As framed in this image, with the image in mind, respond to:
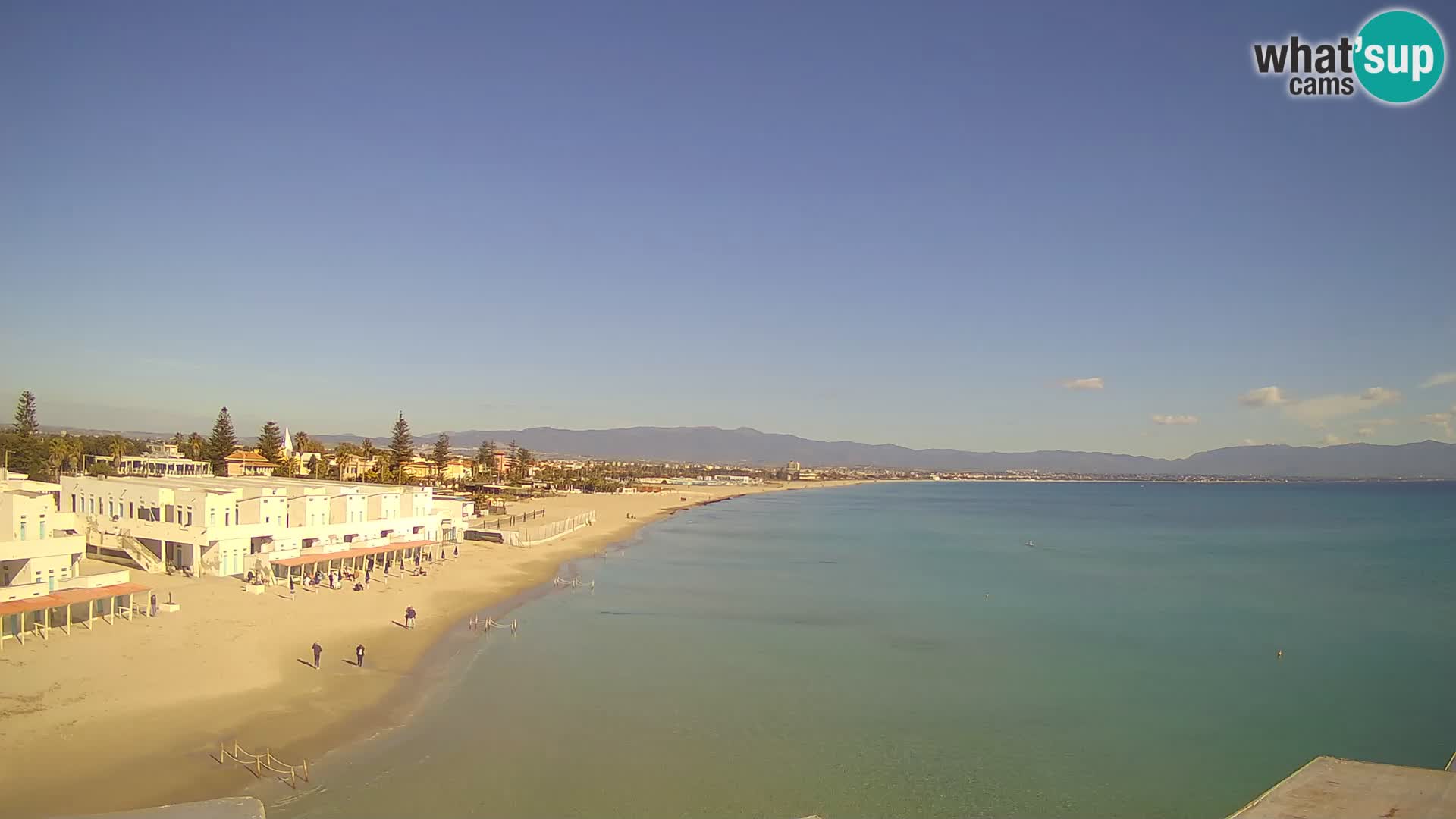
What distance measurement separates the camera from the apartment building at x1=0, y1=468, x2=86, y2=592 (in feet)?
68.4

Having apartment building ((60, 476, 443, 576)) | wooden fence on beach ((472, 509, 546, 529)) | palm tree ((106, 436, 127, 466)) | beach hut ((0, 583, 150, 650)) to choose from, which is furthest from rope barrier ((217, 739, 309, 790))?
palm tree ((106, 436, 127, 466))

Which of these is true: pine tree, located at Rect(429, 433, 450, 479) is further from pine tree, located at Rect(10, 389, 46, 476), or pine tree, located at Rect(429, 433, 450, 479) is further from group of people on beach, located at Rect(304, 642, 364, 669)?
group of people on beach, located at Rect(304, 642, 364, 669)

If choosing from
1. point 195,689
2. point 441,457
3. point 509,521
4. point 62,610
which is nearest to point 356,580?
point 62,610

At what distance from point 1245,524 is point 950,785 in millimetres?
90090

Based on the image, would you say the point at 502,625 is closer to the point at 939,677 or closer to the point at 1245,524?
the point at 939,677

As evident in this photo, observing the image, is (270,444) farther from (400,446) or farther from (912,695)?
(912,695)

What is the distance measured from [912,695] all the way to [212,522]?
23.5m

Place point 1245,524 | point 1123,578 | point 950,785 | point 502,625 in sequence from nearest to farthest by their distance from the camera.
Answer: point 950,785 → point 502,625 → point 1123,578 → point 1245,524

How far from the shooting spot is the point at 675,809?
14.4 meters

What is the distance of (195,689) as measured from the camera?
58.2 ft

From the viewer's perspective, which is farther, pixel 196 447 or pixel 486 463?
pixel 486 463

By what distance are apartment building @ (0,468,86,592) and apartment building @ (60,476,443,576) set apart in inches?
211

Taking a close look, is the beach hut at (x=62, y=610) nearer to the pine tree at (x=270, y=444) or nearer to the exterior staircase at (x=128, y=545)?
the exterior staircase at (x=128, y=545)

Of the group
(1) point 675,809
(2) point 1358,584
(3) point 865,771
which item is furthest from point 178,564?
(2) point 1358,584
